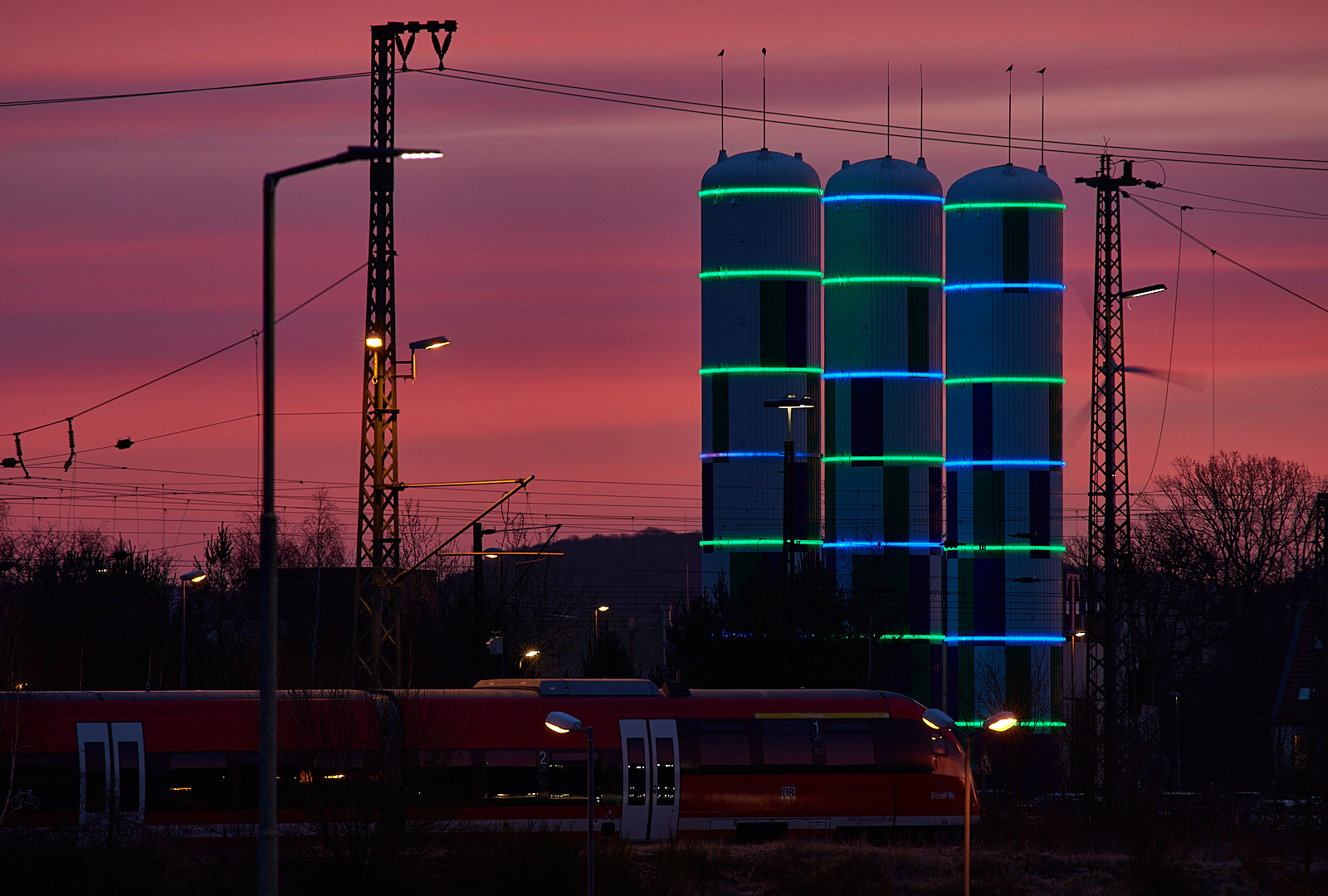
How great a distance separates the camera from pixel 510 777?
32438 millimetres

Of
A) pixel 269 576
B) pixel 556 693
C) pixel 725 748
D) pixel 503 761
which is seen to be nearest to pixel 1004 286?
pixel 725 748

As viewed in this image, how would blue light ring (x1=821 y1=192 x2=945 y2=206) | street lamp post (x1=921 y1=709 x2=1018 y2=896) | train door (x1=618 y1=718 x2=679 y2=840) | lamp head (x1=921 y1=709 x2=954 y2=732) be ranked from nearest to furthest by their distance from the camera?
1. street lamp post (x1=921 y1=709 x2=1018 y2=896)
2. lamp head (x1=921 y1=709 x2=954 y2=732)
3. train door (x1=618 y1=718 x2=679 y2=840)
4. blue light ring (x1=821 y1=192 x2=945 y2=206)

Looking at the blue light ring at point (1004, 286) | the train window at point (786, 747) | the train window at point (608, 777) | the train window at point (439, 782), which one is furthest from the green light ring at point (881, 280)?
the train window at point (439, 782)

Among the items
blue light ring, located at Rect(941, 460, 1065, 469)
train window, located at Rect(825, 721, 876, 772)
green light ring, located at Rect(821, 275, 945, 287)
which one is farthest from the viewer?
blue light ring, located at Rect(941, 460, 1065, 469)

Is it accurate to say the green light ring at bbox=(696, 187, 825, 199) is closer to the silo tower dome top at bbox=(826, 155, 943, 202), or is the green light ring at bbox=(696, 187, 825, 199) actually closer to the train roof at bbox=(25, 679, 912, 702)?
the silo tower dome top at bbox=(826, 155, 943, 202)

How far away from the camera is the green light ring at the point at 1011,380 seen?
75.1 metres

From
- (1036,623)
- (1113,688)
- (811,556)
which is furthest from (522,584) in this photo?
(1113,688)

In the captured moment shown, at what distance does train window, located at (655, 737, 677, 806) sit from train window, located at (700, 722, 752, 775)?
0.62 metres

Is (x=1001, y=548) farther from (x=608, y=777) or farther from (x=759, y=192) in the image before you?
(x=608, y=777)

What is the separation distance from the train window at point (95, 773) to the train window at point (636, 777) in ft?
31.6

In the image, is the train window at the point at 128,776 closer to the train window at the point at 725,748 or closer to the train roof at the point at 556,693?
the train roof at the point at 556,693

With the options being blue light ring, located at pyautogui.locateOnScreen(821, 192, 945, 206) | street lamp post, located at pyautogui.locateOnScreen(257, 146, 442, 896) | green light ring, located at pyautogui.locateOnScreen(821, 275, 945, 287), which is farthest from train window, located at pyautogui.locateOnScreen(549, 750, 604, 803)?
blue light ring, located at pyautogui.locateOnScreen(821, 192, 945, 206)

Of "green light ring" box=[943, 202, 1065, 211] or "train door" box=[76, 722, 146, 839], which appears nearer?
"train door" box=[76, 722, 146, 839]

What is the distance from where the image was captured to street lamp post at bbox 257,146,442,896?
1722cm
